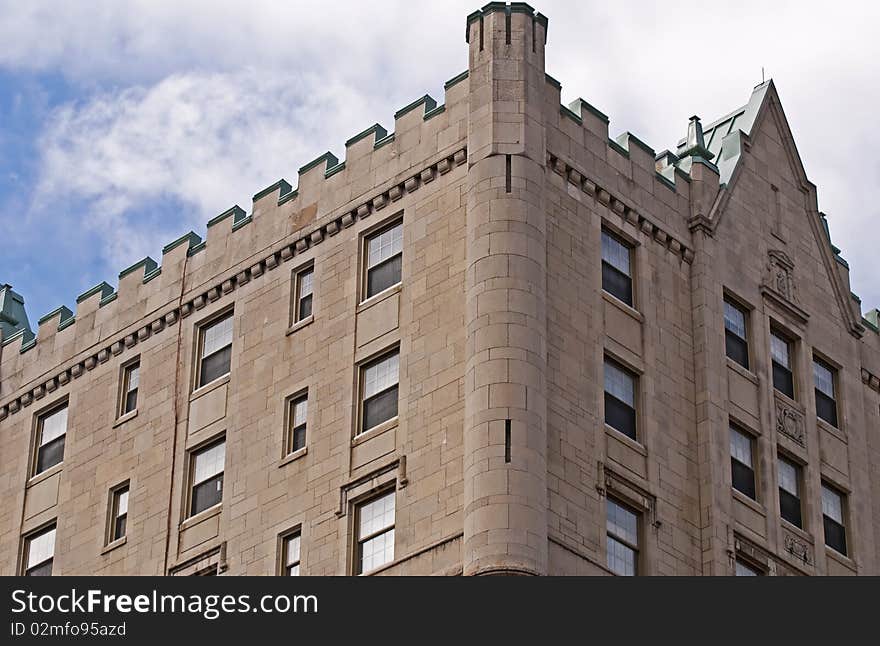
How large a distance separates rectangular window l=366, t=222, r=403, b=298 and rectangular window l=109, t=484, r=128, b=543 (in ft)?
27.6

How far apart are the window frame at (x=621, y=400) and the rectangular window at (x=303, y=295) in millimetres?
7519

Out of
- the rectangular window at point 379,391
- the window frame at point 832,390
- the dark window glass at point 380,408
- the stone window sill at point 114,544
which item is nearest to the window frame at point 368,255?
the rectangular window at point 379,391

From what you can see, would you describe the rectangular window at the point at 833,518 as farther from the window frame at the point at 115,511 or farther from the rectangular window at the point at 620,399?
the window frame at the point at 115,511

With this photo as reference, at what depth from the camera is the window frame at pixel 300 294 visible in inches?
2662

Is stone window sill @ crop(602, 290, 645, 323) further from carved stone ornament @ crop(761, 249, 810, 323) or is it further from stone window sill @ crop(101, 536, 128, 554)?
stone window sill @ crop(101, 536, 128, 554)

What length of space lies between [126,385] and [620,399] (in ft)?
45.7

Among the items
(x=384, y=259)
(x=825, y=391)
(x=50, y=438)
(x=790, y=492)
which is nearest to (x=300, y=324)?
(x=384, y=259)

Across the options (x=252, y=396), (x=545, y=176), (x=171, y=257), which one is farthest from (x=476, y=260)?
(x=171, y=257)

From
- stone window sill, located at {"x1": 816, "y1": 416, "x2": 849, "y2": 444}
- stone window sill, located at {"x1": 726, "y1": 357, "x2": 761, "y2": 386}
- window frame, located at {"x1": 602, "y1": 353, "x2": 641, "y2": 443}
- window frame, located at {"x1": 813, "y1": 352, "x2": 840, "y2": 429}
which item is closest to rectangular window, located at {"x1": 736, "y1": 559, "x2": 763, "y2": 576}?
window frame, located at {"x1": 602, "y1": 353, "x2": 641, "y2": 443}

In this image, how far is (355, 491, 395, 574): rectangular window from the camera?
204 ft

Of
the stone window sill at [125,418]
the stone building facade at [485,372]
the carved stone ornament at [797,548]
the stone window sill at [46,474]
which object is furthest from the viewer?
the stone window sill at [46,474]

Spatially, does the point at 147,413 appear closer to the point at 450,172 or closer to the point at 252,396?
the point at 252,396

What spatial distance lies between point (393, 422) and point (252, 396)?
5180 millimetres

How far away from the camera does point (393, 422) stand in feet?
208
